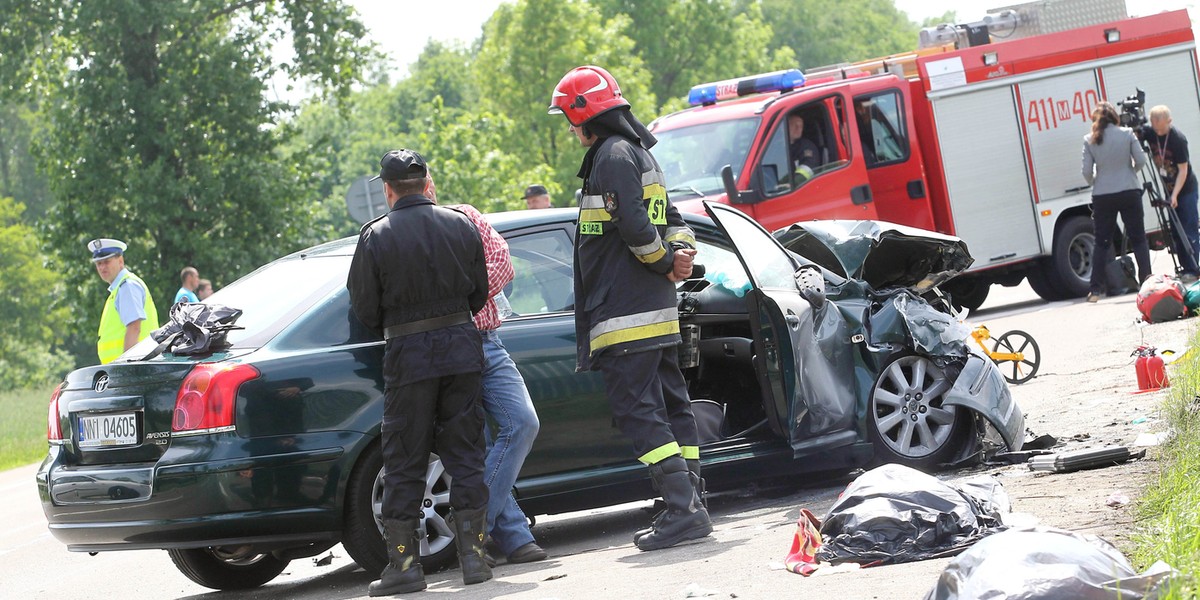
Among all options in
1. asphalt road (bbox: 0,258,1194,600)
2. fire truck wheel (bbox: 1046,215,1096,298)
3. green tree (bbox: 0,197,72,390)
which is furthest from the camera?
green tree (bbox: 0,197,72,390)

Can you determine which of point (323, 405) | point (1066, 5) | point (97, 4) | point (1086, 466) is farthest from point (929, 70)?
point (97, 4)

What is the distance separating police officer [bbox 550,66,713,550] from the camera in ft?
20.7

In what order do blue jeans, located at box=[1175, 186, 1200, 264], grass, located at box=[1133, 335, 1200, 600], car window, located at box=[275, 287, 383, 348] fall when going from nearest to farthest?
1. grass, located at box=[1133, 335, 1200, 600]
2. car window, located at box=[275, 287, 383, 348]
3. blue jeans, located at box=[1175, 186, 1200, 264]

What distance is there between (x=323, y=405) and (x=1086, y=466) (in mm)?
3378

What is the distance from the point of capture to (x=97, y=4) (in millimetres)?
27250

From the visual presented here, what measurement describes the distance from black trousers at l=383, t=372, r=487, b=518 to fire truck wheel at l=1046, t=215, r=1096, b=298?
12.0m

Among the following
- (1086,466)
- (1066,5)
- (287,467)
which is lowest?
(1086,466)

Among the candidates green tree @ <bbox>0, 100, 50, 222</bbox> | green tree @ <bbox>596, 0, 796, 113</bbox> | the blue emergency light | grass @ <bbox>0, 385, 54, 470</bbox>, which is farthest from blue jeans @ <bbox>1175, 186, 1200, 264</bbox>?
green tree @ <bbox>0, 100, 50, 222</bbox>

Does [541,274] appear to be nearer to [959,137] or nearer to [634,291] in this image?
[634,291]

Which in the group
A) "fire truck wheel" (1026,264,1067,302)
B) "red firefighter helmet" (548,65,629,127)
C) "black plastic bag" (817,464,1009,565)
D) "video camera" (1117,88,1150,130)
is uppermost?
"red firefighter helmet" (548,65,629,127)

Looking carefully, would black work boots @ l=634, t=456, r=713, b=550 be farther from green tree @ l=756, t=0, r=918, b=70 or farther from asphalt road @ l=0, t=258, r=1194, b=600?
green tree @ l=756, t=0, r=918, b=70

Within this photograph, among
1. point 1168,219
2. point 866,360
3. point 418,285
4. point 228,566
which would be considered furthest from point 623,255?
point 1168,219

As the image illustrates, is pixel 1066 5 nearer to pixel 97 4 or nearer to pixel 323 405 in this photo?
pixel 323 405

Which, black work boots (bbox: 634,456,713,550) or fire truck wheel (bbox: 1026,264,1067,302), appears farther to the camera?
fire truck wheel (bbox: 1026,264,1067,302)
